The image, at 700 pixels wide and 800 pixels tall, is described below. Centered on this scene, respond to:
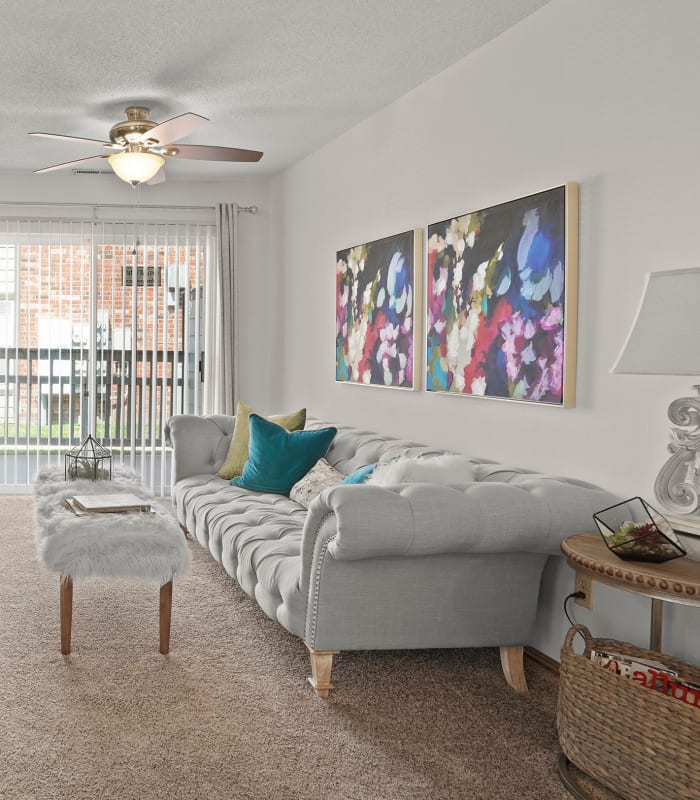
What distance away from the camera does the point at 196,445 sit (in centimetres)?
514

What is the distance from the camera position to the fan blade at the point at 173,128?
389 cm

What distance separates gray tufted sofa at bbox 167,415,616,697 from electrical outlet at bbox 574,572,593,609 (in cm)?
14

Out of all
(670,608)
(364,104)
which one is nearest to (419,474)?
(670,608)

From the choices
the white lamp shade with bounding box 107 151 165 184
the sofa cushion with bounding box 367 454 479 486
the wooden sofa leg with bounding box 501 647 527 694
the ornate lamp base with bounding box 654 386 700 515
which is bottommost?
the wooden sofa leg with bounding box 501 647 527 694

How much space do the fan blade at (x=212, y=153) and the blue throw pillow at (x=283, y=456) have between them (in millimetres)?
1481

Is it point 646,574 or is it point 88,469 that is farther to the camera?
point 88,469

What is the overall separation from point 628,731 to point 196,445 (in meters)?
3.51

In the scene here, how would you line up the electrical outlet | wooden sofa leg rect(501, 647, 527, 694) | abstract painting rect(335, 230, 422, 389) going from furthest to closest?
1. abstract painting rect(335, 230, 422, 389)
2. wooden sofa leg rect(501, 647, 527, 694)
3. the electrical outlet

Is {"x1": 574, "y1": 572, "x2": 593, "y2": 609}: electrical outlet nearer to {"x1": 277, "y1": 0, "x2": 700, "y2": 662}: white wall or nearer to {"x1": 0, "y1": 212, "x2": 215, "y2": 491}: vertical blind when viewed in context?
{"x1": 277, "y1": 0, "x2": 700, "y2": 662}: white wall

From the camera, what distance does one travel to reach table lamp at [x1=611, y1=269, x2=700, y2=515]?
2.13 meters

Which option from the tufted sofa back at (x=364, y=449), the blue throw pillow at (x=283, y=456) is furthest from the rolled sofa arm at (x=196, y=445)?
the tufted sofa back at (x=364, y=449)

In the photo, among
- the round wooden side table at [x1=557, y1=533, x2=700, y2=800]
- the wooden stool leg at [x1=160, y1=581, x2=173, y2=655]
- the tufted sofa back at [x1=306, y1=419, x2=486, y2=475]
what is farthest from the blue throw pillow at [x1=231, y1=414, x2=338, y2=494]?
the round wooden side table at [x1=557, y1=533, x2=700, y2=800]

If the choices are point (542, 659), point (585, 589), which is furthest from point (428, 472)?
point (542, 659)

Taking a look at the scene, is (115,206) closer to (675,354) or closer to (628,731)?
(675,354)
